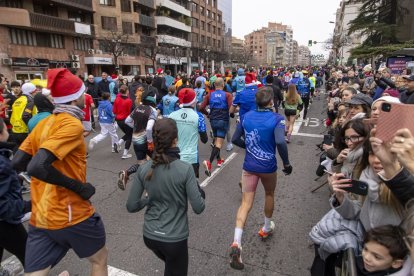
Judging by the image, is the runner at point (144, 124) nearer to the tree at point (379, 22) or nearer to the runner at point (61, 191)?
the runner at point (61, 191)

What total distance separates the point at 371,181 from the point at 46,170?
234 cm

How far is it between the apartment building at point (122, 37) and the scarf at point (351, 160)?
3131 centimetres

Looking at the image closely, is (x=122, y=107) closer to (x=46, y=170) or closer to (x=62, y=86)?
(x=62, y=86)

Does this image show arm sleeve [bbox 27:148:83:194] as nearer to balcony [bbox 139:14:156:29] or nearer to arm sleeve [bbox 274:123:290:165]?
arm sleeve [bbox 274:123:290:165]

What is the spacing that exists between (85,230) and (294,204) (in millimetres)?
3660

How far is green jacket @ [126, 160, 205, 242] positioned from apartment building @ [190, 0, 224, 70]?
57839mm

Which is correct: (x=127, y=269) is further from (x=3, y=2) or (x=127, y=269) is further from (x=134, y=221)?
(x=3, y=2)

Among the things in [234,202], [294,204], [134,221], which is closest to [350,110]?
[294,204]

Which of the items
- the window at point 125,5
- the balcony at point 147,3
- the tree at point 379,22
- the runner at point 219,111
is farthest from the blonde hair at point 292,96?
the balcony at point 147,3

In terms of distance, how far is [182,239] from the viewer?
93.7 inches

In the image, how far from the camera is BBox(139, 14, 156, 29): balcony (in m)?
40.9

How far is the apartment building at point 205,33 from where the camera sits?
59.1 m

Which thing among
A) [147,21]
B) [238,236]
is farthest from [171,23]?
[238,236]

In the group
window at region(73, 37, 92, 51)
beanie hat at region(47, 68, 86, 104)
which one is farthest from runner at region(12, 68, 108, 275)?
window at region(73, 37, 92, 51)
